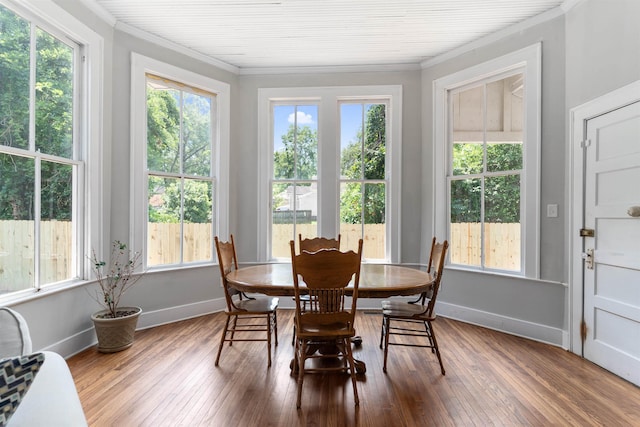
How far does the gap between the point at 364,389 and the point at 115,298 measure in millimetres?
2472

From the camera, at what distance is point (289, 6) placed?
2.81 meters

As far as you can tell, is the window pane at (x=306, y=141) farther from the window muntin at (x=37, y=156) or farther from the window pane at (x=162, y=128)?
the window muntin at (x=37, y=156)

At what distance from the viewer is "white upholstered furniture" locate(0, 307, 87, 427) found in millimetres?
760

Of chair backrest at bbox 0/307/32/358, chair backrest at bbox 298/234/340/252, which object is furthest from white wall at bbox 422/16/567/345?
chair backrest at bbox 0/307/32/358

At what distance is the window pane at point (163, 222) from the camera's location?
11.1 feet

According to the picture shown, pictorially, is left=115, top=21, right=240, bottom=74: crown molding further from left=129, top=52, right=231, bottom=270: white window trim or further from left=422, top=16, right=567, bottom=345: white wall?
left=422, top=16, right=567, bottom=345: white wall

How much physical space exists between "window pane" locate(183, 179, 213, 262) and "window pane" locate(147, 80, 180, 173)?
29cm

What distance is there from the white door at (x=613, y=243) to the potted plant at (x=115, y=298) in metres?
3.82

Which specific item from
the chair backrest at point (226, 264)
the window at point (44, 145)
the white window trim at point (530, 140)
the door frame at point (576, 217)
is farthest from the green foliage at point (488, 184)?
the window at point (44, 145)

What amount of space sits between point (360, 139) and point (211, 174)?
1882 mm

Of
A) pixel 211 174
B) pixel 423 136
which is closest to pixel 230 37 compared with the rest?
pixel 211 174

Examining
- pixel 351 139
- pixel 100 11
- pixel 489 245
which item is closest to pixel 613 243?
pixel 489 245

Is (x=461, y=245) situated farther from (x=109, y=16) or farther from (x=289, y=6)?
(x=109, y=16)

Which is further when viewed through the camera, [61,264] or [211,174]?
[211,174]
